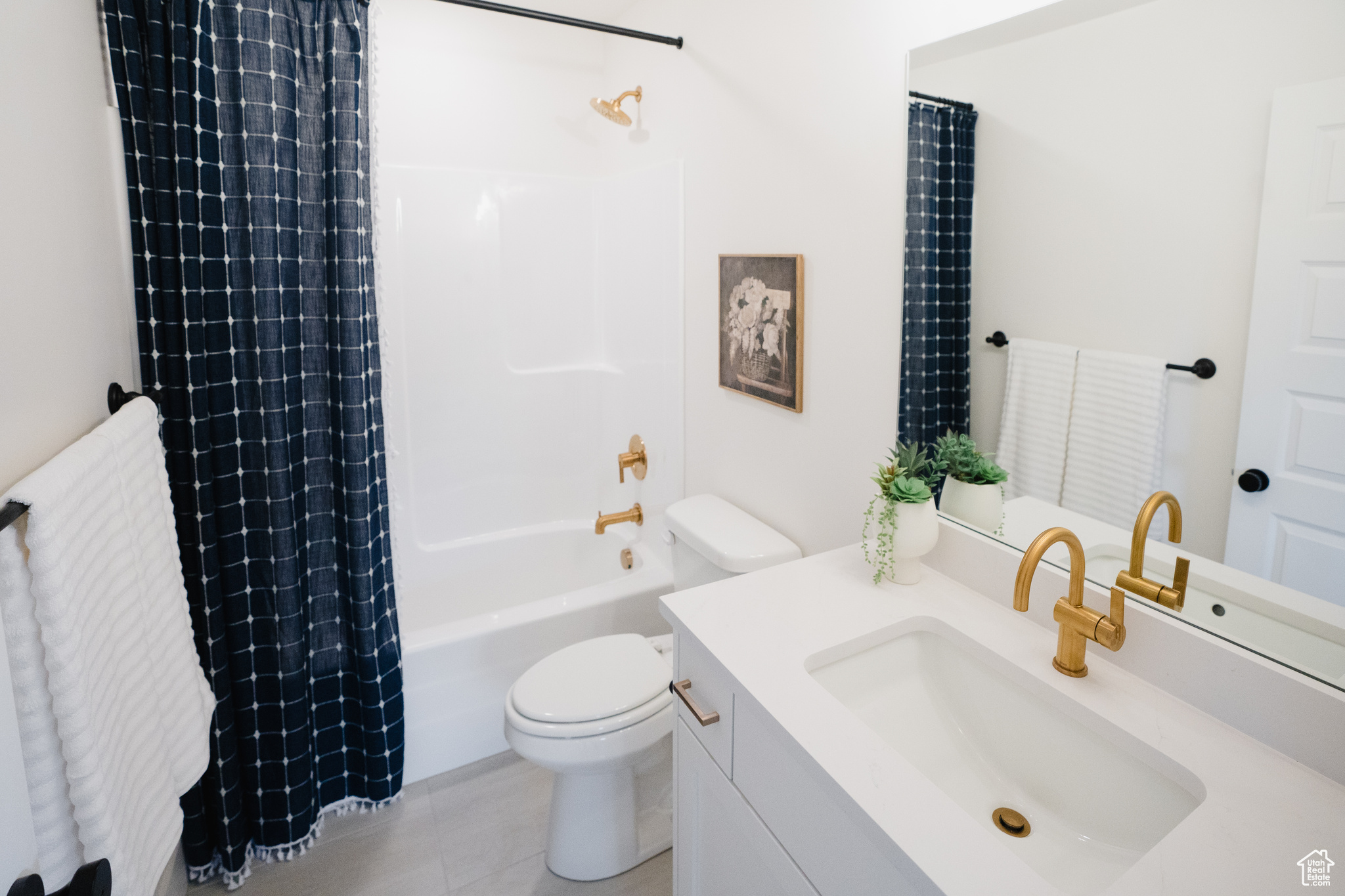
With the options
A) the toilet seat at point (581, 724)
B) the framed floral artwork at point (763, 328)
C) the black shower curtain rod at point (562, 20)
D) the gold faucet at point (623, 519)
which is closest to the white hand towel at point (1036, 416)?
the framed floral artwork at point (763, 328)

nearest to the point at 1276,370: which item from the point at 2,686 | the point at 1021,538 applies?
the point at 1021,538

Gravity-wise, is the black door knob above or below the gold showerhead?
below

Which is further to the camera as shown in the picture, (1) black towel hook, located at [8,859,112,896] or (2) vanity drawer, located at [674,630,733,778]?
(2) vanity drawer, located at [674,630,733,778]

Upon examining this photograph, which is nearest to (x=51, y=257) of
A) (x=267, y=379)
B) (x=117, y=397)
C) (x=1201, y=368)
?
(x=117, y=397)

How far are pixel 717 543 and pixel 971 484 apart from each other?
689 millimetres

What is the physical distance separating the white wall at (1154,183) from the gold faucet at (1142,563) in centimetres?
2

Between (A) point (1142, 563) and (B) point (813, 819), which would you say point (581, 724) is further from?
(A) point (1142, 563)

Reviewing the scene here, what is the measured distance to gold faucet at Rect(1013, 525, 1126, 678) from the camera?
1.01 m

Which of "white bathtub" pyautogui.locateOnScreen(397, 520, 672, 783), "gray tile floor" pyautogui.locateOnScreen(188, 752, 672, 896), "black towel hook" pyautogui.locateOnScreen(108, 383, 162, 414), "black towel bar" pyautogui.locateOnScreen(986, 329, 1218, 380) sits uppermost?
"black towel bar" pyautogui.locateOnScreen(986, 329, 1218, 380)

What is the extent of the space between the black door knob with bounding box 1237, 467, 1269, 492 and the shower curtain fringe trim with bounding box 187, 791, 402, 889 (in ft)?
6.86

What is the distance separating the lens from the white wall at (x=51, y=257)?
2.93 feet

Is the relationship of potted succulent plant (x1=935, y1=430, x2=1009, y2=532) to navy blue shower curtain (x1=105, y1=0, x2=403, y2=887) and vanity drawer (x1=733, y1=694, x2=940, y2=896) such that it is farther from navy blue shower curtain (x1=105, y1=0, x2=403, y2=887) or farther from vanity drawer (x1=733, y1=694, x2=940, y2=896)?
navy blue shower curtain (x1=105, y1=0, x2=403, y2=887)

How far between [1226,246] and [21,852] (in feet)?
4.86

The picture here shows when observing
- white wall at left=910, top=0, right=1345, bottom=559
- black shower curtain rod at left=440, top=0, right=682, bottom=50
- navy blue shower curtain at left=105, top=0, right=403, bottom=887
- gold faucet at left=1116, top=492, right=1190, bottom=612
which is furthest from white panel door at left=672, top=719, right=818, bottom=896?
black shower curtain rod at left=440, top=0, right=682, bottom=50
